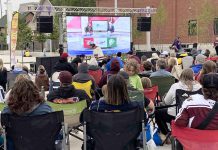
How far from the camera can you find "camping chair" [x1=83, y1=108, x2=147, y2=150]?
15.2 ft

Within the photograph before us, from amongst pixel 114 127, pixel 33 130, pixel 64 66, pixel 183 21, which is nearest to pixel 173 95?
pixel 114 127

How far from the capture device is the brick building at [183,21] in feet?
119

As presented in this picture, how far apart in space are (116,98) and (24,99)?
1.00m

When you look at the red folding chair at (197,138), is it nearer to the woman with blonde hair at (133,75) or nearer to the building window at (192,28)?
the woman with blonde hair at (133,75)

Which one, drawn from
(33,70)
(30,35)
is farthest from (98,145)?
(30,35)

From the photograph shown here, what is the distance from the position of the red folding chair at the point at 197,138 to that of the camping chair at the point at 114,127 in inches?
24.0

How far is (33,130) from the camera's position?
4.57 metres

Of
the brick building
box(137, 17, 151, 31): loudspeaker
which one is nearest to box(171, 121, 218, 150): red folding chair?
box(137, 17, 151, 31): loudspeaker

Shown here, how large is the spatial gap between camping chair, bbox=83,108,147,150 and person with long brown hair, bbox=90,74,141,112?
0.60ft

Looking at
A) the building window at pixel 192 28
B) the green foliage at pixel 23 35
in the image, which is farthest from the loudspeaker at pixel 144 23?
the green foliage at pixel 23 35

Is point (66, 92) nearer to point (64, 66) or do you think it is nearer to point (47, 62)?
point (64, 66)

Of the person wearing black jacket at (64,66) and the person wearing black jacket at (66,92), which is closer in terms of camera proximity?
the person wearing black jacket at (66,92)

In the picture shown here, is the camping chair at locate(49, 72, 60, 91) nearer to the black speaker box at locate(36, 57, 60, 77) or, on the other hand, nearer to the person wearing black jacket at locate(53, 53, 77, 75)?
the person wearing black jacket at locate(53, 53, 77, 75)

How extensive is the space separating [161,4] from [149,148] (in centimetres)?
3669
